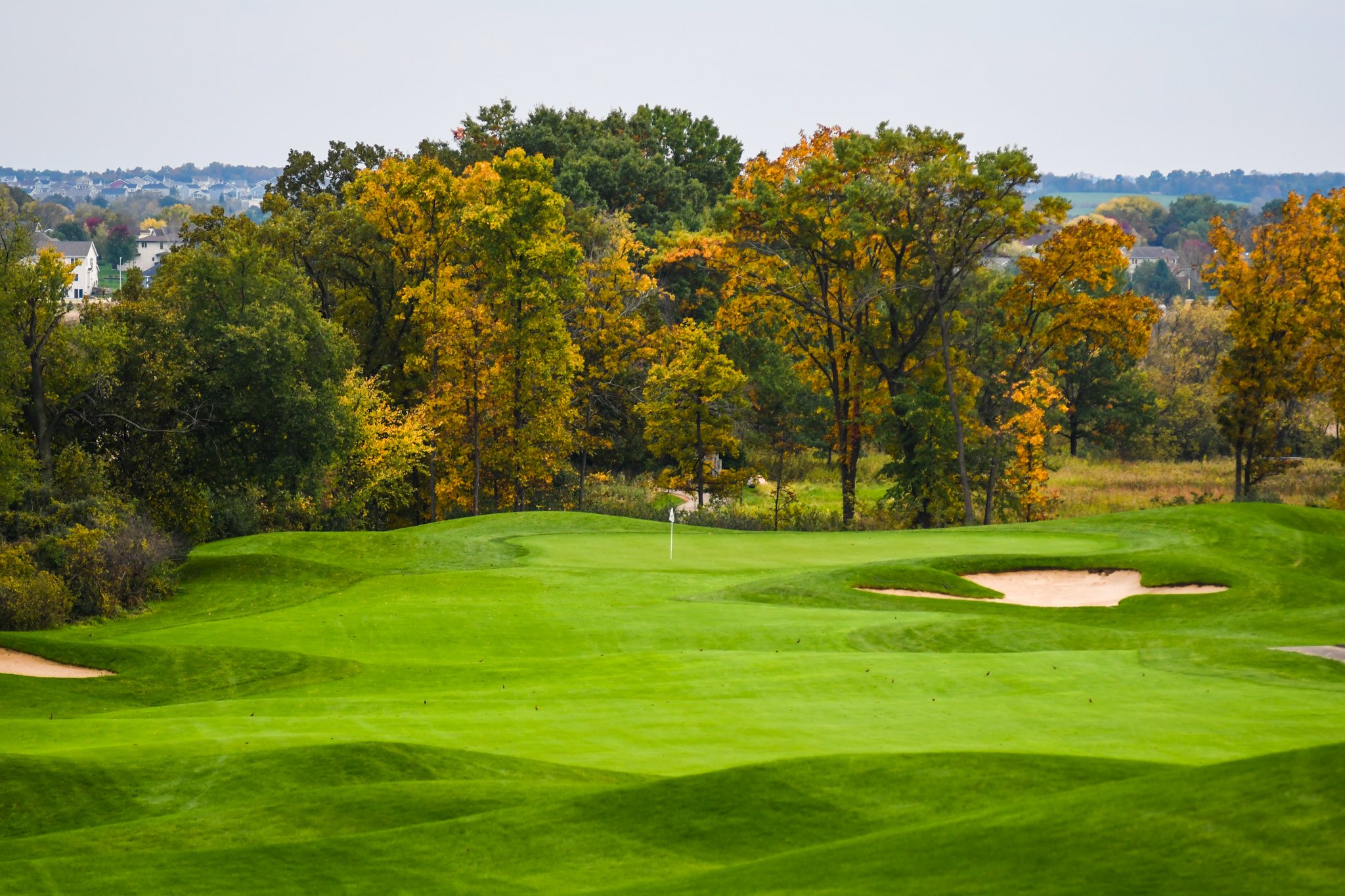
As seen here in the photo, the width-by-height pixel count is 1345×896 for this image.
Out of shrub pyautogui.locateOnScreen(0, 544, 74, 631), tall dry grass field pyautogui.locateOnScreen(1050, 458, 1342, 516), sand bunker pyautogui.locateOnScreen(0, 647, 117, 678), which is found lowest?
sand bunker pyautogui.locateOnScreen(0, 647, 117, 678)

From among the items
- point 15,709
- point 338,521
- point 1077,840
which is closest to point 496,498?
point 338,521

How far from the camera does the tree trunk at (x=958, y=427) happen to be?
139 feet

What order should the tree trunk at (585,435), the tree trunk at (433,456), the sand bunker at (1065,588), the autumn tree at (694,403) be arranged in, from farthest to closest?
the tree trunk at (585,435), the tree trunk at (433,456), the autumn tree at (694,403), the sand bunker at (1065,588)

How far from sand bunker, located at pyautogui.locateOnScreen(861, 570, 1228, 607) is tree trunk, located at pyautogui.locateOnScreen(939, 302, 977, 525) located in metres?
17.2

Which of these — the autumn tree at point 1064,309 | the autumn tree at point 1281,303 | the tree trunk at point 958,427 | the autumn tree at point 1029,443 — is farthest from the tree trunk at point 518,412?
the autumn tree at point 1281,303

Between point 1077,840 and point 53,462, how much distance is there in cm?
2642

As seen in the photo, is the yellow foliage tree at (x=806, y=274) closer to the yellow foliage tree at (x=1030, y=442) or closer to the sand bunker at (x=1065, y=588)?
the yellow foliage tree at (x=1030, y=442)

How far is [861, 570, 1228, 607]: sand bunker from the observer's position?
23.0 m

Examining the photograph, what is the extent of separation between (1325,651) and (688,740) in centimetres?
968

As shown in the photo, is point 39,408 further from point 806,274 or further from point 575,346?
point 806,274

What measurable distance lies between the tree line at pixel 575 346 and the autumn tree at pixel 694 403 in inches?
5.2

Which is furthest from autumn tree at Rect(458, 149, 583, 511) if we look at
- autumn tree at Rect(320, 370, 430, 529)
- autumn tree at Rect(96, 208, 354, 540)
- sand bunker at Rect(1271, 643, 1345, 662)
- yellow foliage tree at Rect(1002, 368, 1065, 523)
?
sand bunker at Rect(1271, 643, 1345, 662)

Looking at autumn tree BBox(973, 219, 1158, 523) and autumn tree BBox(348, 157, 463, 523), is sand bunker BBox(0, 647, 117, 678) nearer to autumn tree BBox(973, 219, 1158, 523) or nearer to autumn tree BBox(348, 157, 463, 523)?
autumn tree BBox(348, 157, 463, 523)

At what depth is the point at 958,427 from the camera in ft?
140
